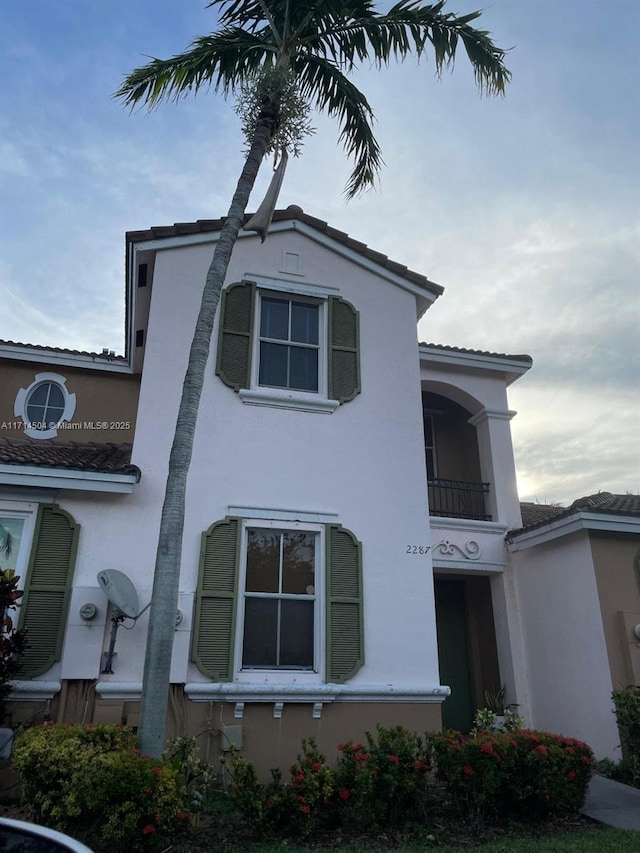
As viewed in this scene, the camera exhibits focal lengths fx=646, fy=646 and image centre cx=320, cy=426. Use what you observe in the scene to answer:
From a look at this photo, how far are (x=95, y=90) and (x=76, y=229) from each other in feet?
7.45

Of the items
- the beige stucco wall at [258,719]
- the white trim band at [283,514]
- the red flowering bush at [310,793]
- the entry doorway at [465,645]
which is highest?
the white trim band at [283,514]

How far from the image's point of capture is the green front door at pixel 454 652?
12023 millimetres

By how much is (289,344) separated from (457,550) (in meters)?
5.05

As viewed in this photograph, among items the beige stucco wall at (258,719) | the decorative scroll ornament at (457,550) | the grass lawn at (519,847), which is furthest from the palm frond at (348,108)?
the grass lawn at (519,847)

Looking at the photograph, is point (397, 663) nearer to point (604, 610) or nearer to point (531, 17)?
point (604, 610)

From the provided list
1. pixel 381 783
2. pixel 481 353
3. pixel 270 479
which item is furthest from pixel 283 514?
pixel 481 353

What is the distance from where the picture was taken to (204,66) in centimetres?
872

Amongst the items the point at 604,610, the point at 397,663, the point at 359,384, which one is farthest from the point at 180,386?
the point at 604,610

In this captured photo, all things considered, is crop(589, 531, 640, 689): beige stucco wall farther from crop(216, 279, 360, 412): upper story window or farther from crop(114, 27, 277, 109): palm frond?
crop(114, 27, 277, 109): palm frond

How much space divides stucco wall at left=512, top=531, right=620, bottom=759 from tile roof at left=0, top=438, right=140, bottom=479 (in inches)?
274

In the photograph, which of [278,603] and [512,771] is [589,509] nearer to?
[512,771]

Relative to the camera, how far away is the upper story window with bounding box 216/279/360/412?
899 cm

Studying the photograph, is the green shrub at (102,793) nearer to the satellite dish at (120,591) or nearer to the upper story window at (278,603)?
the satellite dish at (120,591)

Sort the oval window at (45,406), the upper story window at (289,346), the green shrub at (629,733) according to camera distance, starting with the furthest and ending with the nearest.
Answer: the oval window at (45,406), the upper story window at (289,346), the green shrub at (629,733)
